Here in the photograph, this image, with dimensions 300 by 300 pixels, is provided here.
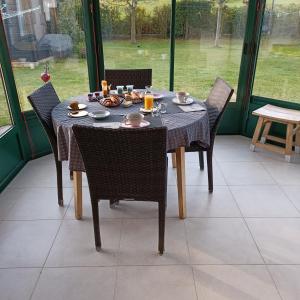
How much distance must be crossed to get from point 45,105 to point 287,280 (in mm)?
1989

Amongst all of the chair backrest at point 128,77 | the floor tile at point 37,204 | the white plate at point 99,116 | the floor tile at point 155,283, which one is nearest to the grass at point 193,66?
the chair backrest at point 128,77

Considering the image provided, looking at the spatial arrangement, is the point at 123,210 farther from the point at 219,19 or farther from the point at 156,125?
the point at 219,19

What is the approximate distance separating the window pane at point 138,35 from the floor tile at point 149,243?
6.76 feet

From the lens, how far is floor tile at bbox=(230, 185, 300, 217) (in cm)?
218

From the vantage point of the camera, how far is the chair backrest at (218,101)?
223 centimetres

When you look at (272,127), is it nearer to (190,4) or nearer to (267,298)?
(190,4)

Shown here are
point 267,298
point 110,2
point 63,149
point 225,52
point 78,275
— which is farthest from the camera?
point 225,52

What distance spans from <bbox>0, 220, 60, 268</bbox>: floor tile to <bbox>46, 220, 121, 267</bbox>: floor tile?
62 mm

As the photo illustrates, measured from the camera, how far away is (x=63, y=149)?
1914mm

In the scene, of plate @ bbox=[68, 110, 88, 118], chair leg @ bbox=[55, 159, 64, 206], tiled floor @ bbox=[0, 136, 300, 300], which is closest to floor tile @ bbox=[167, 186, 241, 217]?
tiled floor @ bbox=[0, 136, 300, 300]

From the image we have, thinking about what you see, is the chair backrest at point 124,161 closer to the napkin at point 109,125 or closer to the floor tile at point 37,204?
the napkin at point 109,125

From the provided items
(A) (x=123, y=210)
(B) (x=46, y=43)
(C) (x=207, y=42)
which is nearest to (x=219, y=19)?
(C) (x=207, y=42)

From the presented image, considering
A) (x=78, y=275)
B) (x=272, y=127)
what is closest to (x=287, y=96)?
(x=272, y=127)

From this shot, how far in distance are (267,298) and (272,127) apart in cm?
225
